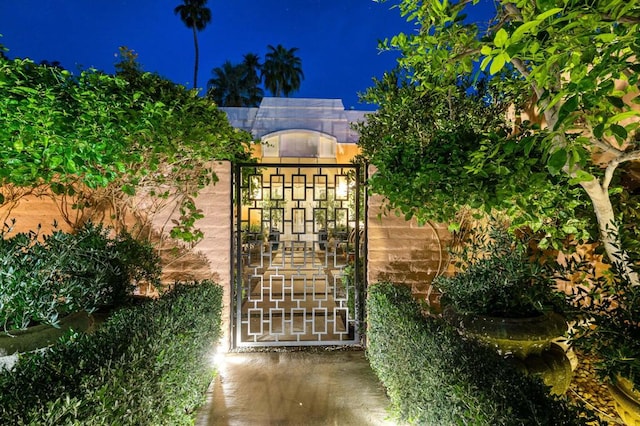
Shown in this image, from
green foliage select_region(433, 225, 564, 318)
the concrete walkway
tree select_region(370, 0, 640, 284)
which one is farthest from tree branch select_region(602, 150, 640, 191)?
the concrete walkway

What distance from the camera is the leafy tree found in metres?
2.06

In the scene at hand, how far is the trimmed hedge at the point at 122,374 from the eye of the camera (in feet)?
4.36

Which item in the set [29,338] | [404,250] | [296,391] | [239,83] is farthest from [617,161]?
[239,83]

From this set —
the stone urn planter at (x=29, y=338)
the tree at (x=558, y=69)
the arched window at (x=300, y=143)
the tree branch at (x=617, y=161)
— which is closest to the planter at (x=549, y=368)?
the tree at (x=558, y=69)

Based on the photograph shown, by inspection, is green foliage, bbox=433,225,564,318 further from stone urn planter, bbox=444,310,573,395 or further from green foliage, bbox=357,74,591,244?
green foliage, bbox=357,74,591,244

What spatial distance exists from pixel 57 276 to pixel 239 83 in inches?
1066

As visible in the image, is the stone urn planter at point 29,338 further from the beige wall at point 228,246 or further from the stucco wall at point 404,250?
the stucco wall at point 404,250

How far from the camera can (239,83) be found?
26.6 meters

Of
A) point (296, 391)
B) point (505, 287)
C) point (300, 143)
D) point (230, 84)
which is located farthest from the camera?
point (230, 84)

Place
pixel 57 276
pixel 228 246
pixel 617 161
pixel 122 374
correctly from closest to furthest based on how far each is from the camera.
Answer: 1. pixel 122 374
2. pixel 617 161
3. pixel 57 276
4. pixel 228 246

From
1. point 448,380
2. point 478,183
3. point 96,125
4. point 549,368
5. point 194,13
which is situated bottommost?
point 549,368

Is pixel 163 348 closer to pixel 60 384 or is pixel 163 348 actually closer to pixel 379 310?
pixel 60 384

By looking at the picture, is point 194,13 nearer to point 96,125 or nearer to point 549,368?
point 96,125

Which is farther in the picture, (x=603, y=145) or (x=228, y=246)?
(x=228, y=246)
